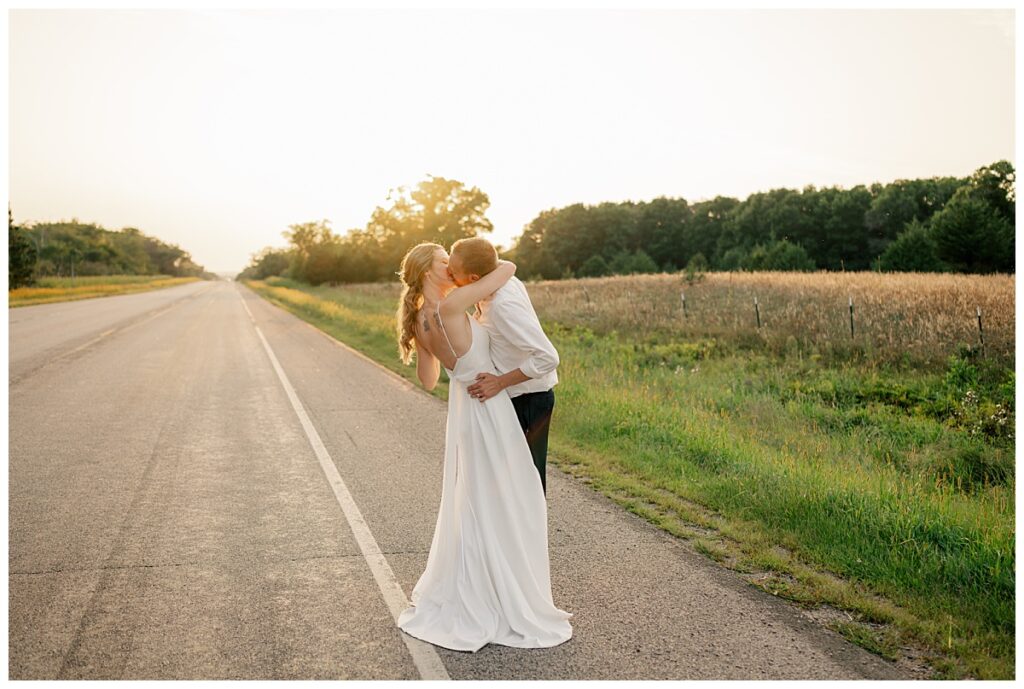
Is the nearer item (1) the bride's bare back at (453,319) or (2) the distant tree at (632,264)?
(1) the bride's bare back at (453,319)

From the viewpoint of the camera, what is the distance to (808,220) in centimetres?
8062

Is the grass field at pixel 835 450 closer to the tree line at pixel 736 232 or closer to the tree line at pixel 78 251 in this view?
the tree line at pixel 736 232

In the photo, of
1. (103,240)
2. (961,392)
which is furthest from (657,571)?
(103,240)

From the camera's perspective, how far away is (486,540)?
4.31 metres

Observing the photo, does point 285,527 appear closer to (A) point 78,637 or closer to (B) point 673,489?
(A) point 78,637

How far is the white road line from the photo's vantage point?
12.7 feet

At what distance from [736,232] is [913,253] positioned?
31830 mm

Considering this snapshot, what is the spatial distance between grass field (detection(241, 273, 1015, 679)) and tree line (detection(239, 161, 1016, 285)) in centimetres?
3336

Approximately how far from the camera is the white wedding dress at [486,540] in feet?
13.8

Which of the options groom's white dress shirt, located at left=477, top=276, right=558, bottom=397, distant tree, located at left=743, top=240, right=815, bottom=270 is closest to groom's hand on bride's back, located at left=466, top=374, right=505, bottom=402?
groom's white dress shirt, located at left=477, top=276, right=558, bottom=397

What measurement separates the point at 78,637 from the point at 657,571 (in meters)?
3.32

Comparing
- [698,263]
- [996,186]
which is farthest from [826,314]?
[698,263]

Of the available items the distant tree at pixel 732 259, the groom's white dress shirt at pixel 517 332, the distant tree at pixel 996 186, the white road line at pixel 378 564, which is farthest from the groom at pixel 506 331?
the distant tree at pixel 732 259

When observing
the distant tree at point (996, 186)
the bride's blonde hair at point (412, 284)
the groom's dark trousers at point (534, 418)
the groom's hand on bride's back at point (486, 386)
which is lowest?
the groom's dark trousers at point (534, 418)
